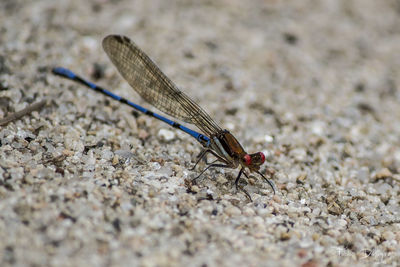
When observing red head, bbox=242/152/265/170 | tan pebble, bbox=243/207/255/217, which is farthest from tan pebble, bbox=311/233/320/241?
red head, bbox=242/152/265/170

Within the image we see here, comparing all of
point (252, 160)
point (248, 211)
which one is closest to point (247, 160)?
point (252, 160)

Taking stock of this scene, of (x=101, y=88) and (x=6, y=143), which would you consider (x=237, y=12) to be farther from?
(x=6, y=143)

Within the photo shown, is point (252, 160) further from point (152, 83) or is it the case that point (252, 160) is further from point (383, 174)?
point (383, 174)

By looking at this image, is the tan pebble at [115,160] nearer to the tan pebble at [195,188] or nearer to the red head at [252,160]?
the tan pebble at [195,188]

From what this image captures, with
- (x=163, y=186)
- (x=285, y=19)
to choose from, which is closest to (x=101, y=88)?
(x=163, y=186)

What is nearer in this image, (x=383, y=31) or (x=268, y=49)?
(x=268, y=49)
